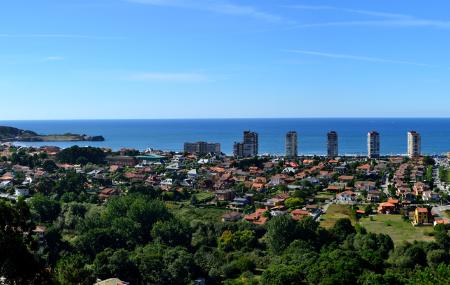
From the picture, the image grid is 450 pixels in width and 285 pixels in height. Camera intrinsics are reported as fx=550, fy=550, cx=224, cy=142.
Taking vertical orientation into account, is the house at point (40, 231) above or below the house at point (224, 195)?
above

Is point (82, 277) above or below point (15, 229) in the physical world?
below

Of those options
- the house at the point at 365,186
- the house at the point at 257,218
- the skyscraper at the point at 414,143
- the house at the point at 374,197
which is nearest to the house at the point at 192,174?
the house at the point at 365,186

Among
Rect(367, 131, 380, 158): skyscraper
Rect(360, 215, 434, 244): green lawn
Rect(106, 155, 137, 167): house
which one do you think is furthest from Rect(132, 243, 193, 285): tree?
Rect(367, 131, 380, 158): skyscraper

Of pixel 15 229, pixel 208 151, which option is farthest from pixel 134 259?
pixel 208 151

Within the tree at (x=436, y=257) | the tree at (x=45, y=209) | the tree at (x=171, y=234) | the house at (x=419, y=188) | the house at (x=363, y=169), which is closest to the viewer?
the tree at (x=436, y=257)

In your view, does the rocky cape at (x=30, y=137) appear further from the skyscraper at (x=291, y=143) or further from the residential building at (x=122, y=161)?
the residential building at (x=122, y=161)

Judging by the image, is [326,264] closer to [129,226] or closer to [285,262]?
[285,262]

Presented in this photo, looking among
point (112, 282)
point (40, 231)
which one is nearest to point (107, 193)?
point (40, 231)
